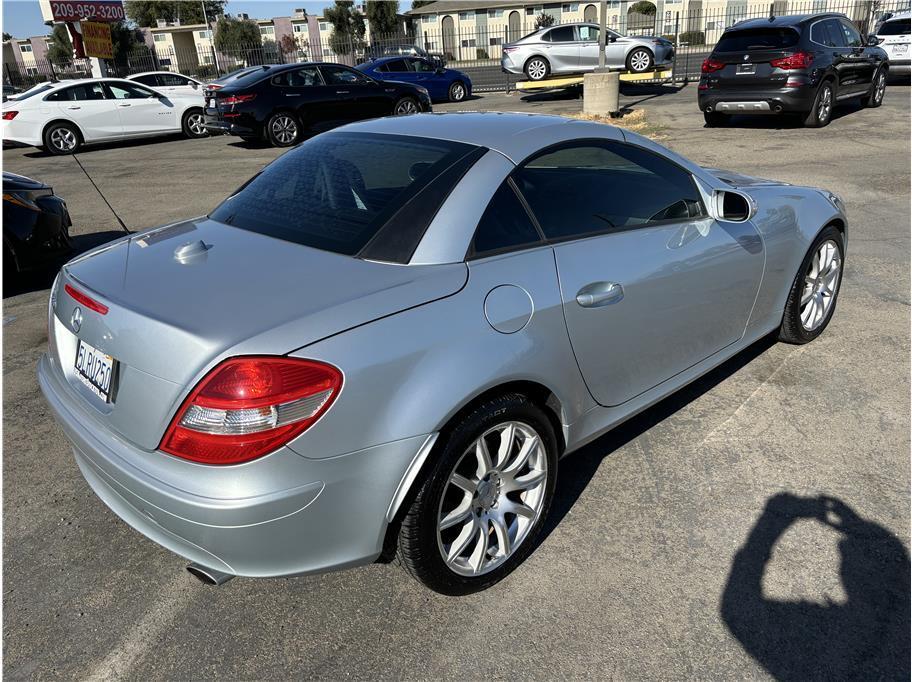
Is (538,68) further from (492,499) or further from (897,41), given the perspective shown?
(492,499)

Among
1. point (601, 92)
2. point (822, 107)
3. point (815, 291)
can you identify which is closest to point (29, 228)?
point (815, 291)

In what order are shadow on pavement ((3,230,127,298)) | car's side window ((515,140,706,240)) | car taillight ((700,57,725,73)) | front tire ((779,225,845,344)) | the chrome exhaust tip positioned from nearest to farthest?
the chrome exhaust tip → car's side window ((515,140,706,240)) → front tire ((779,225,845,344)) → shadow on pavement ((3,230,127,298)) → car taillight ((700,57,725,73))

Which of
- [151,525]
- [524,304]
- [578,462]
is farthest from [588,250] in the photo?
[151,525]

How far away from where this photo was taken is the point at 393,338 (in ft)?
6.77

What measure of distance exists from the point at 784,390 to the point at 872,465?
30.4 inches

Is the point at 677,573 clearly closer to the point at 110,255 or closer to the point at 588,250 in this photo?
the point at 588,250

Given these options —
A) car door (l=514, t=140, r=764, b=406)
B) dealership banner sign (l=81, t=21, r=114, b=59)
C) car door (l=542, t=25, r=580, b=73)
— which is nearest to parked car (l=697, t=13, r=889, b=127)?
car door (l=542, t=25, r=580, b=73)

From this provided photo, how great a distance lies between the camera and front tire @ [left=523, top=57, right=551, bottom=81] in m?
21.2

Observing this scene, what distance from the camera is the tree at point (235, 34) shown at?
7000cm

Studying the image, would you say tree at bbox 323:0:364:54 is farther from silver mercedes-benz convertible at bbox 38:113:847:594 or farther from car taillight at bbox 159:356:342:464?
car taillight at bbox 159:356:342:464

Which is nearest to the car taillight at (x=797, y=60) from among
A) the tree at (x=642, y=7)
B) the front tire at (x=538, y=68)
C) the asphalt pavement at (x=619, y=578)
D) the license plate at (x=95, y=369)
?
the asphalt pavement at (x=619, y=578)

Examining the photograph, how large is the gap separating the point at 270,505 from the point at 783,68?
502 inches

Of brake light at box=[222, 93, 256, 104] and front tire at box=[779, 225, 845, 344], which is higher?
brake light at box=[222, 93, 256, 104]

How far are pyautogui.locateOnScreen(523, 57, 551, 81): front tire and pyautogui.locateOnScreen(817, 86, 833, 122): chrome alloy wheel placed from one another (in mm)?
10141
